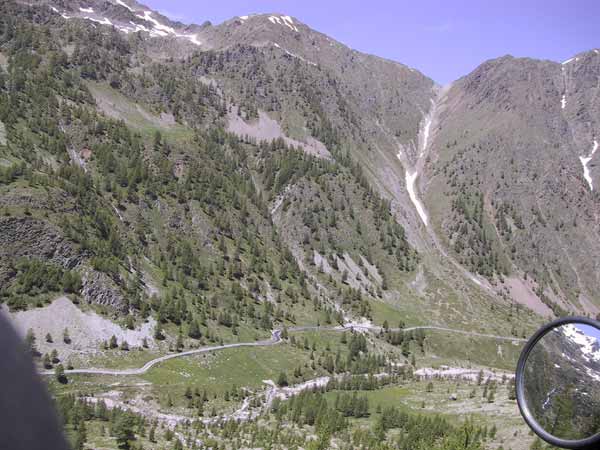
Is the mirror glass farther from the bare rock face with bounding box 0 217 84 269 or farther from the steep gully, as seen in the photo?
the steep gully

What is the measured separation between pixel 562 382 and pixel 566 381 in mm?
68

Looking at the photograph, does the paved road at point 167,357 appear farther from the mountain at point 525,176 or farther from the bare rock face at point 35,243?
the mountain at point 525,176

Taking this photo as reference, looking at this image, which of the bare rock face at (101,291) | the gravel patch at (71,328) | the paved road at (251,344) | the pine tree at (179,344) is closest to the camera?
the paved road at (251,344)

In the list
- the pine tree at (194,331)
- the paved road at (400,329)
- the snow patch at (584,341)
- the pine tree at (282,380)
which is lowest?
the pine tree at (282,380)

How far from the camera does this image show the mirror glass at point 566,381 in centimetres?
518

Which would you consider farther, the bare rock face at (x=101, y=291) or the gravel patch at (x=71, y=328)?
the bare rock face at (x=101, y=291)

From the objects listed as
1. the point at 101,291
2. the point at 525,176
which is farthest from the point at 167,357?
the point at 525,176

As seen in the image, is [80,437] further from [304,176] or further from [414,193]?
[414,193]

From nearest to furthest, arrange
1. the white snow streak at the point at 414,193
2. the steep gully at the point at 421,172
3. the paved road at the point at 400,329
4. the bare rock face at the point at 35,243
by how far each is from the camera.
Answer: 1. the bare rock face at the point at 35,243
2. the paved road at the point at 400,329
3. the steep gully at the point at 421,172
4. the white snow streak at the point at 414,193

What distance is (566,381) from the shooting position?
579cm

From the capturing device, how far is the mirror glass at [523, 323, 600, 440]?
518 centimetres

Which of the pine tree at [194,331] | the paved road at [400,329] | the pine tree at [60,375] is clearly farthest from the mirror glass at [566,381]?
the paved road at [400,329]

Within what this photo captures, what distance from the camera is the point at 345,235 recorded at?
330ft

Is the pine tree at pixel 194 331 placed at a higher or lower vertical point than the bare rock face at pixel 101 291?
lower
